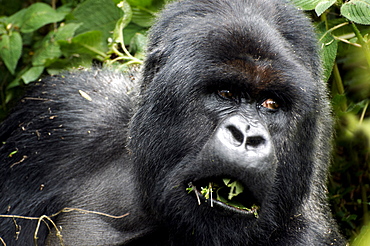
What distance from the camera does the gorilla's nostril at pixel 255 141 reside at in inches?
113

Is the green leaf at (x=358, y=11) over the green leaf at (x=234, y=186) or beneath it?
over

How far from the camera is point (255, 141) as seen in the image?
9.47 feet

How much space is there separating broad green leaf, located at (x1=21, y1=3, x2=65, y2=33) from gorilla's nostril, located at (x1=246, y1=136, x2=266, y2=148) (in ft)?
10.7

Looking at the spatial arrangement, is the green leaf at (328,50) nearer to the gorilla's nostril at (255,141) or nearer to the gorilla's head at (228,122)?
the gorilla's head at (228,122)

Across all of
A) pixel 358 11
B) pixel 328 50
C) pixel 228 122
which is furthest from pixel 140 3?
pixel 228 122

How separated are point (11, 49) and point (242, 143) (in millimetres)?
3250

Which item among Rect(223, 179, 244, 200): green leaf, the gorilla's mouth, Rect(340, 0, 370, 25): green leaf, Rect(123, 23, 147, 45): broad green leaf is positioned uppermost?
Rect(340, 0, 370, 25): green leaf

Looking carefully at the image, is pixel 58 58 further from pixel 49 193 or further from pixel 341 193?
pixel 341 193

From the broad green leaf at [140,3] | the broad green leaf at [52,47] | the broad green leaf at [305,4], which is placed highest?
the broad green leaf at [305,4]

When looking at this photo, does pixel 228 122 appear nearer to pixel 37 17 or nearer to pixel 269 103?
pixel 269 103

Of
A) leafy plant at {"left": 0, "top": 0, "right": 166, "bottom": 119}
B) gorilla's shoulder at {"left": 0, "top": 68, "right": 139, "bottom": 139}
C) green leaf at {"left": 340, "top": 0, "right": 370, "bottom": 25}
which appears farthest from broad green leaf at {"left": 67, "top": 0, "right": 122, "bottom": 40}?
green leaf at {"left": 340, "top": 0, "right": 370, "bottom": 25}

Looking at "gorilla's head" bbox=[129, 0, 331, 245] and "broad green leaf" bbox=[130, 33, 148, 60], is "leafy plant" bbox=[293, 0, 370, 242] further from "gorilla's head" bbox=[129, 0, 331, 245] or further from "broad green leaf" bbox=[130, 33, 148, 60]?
"broad green leaf" bbox=[130, 33, 148, 60]

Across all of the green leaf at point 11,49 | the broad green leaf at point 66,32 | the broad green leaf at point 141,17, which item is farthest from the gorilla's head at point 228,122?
the green leaf at point 11,49

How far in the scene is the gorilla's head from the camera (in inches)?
117
